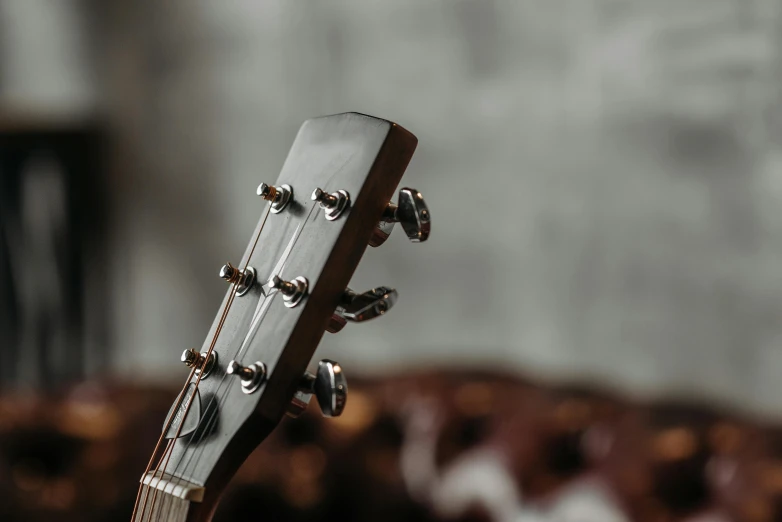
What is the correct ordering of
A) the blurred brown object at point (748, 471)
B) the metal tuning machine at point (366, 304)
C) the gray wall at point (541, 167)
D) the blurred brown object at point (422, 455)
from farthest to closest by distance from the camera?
the gray wall at point (541, 167)
the blurred brown object at point (422, 455)
the blurred brown object at point (748, 471)
the metal tuning machine at point (366, 304)

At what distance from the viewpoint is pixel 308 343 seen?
67cm

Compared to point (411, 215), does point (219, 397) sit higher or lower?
lower

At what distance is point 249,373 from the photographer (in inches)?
26.2

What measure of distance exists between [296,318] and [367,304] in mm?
55

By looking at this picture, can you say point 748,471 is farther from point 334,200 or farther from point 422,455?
point 334,200

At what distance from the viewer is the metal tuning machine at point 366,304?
654 mm

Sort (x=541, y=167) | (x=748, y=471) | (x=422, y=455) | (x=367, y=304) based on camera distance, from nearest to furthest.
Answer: (x=367, y=304) → (x=748, y=471) → (x=422, y=455) → (x=541, y=167)

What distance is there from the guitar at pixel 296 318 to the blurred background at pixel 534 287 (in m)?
0.77

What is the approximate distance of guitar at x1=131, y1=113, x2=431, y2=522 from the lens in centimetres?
67

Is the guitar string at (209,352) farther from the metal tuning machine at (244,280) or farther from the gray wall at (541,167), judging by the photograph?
the gray wall at (541,167)

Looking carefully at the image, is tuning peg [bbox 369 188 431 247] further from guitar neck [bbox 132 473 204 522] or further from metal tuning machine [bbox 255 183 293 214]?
guitar neck [bbox 132 473 204 522]

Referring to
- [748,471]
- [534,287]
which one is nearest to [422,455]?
[534,287]

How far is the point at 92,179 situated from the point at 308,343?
2599 mm

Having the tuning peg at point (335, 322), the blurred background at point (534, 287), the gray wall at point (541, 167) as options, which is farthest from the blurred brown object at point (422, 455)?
the tuning peg at point (335, 322)
